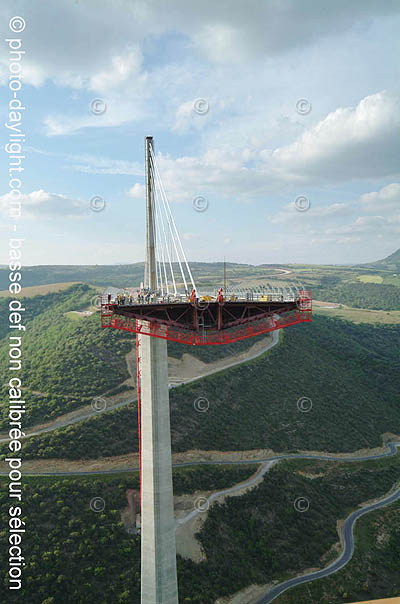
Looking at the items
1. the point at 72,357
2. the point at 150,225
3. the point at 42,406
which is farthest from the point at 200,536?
Answer: the point at 72,357

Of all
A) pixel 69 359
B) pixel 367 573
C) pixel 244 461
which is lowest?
pixel 367 573

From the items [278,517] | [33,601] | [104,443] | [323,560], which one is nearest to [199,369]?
[104,443]

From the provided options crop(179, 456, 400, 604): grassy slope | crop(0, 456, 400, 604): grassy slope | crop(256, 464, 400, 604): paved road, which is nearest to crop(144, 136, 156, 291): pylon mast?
crop(0, 456, 400, 604): grassy slope

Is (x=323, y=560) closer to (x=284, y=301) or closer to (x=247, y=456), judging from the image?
(x=247, y=456)

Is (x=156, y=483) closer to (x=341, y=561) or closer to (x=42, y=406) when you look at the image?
(x=341, y=561)

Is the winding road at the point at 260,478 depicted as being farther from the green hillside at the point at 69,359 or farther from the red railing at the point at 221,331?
the red railing at the point at 221,331

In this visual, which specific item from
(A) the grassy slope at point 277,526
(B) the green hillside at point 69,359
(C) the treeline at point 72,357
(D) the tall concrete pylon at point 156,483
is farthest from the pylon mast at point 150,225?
(C) the treeline at point 72,357
